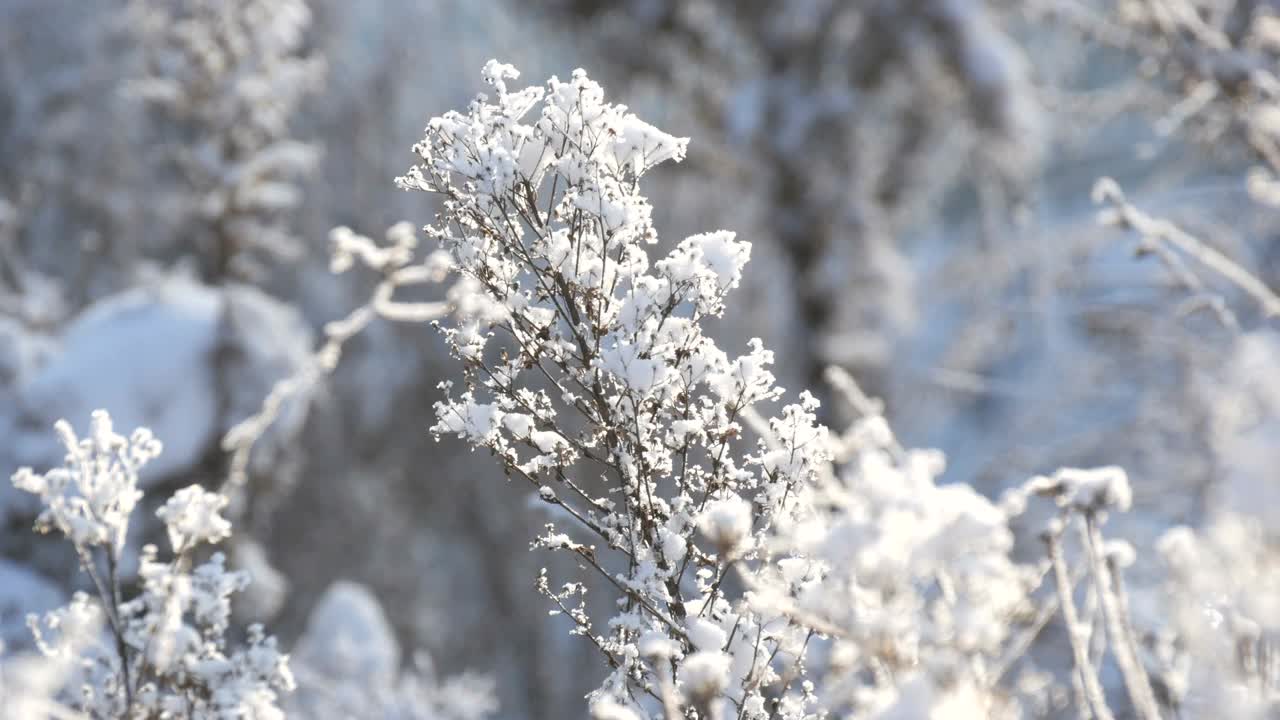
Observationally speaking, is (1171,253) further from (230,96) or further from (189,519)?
(230,96)

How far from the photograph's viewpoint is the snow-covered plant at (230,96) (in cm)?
580

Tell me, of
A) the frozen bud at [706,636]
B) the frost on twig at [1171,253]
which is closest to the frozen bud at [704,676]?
the frozen bud at [706,636]

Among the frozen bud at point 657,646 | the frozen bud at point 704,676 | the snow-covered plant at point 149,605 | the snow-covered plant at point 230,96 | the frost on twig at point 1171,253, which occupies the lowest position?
the frozen bud at point 704,676

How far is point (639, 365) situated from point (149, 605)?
1.10 metres

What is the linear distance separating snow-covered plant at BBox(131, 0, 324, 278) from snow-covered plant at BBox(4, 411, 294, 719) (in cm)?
419

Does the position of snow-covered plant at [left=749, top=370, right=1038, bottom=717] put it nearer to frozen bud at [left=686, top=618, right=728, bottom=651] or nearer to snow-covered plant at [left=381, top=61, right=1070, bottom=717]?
frozen bud at [left=686, top=618, right=728, bottom=651]

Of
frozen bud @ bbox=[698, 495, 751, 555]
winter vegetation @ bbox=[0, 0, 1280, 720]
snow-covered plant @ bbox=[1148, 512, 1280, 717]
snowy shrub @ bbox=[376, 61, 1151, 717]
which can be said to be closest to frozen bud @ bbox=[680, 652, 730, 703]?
winter vegetation @ bbox=[0, 0, 1280, 720]

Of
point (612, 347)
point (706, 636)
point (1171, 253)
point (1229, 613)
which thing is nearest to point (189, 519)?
point (612, 347)

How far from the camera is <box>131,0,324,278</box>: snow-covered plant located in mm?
5801

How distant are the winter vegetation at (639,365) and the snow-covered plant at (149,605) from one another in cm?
1

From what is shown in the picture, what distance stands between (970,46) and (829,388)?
303 centimetres

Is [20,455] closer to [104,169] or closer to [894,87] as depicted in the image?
[104,169]

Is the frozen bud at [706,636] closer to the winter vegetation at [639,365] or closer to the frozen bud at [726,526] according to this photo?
the winter vegetation at [639,365]

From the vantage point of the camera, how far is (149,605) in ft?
6.61
